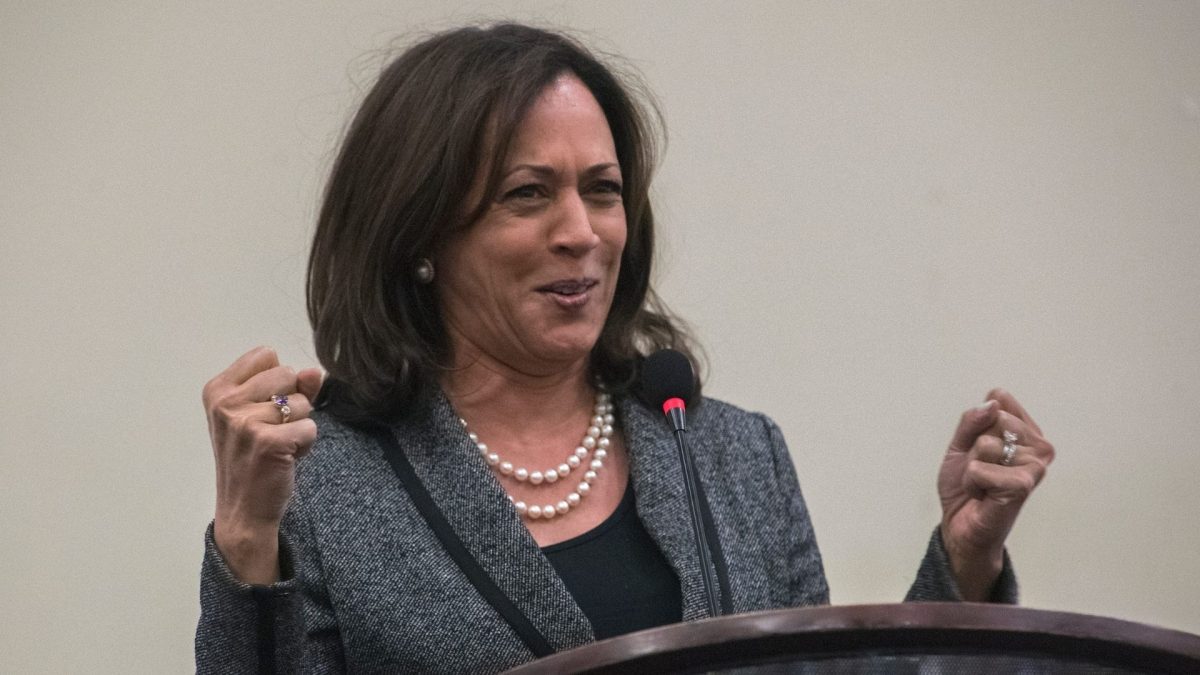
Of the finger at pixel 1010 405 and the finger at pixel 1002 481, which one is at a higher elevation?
the finger at pixel 1010 405

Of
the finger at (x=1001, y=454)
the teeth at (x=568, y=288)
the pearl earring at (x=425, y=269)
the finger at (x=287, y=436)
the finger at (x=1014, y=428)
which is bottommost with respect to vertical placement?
the finger at (x=1001, y=454)

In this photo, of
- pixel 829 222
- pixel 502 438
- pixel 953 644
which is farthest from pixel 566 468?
pixel 829 222

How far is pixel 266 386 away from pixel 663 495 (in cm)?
51

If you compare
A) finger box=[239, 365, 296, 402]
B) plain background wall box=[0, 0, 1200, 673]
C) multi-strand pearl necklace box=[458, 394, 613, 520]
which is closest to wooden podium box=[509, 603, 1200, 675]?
finger box=[239, 365, 296, 402]

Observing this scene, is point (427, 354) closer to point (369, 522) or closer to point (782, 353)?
point (369, 522)

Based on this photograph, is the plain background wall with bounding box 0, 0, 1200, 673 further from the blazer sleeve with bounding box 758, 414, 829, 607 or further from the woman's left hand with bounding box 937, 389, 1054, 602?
the woman's left hand with bounding box 937, 389, 1054, 602

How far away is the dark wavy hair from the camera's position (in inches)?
67.3

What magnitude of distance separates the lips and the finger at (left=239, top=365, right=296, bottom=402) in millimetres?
411

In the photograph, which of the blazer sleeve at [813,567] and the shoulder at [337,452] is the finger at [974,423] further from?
the shoulder at [337,452]

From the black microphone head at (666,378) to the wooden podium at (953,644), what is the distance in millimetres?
715

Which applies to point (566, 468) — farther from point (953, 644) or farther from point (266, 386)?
point (953, 644)

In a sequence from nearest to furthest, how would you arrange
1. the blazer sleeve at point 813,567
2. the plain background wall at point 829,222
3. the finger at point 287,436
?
1. the finger at point 287,436
2. the blazer sleeve at point 813,567
3. the plain background wall at point 829,222

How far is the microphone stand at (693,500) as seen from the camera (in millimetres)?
1327

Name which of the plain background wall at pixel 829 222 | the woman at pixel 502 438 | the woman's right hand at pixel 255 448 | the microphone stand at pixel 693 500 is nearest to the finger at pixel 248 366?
the woman's right hand at pixel 255 448
